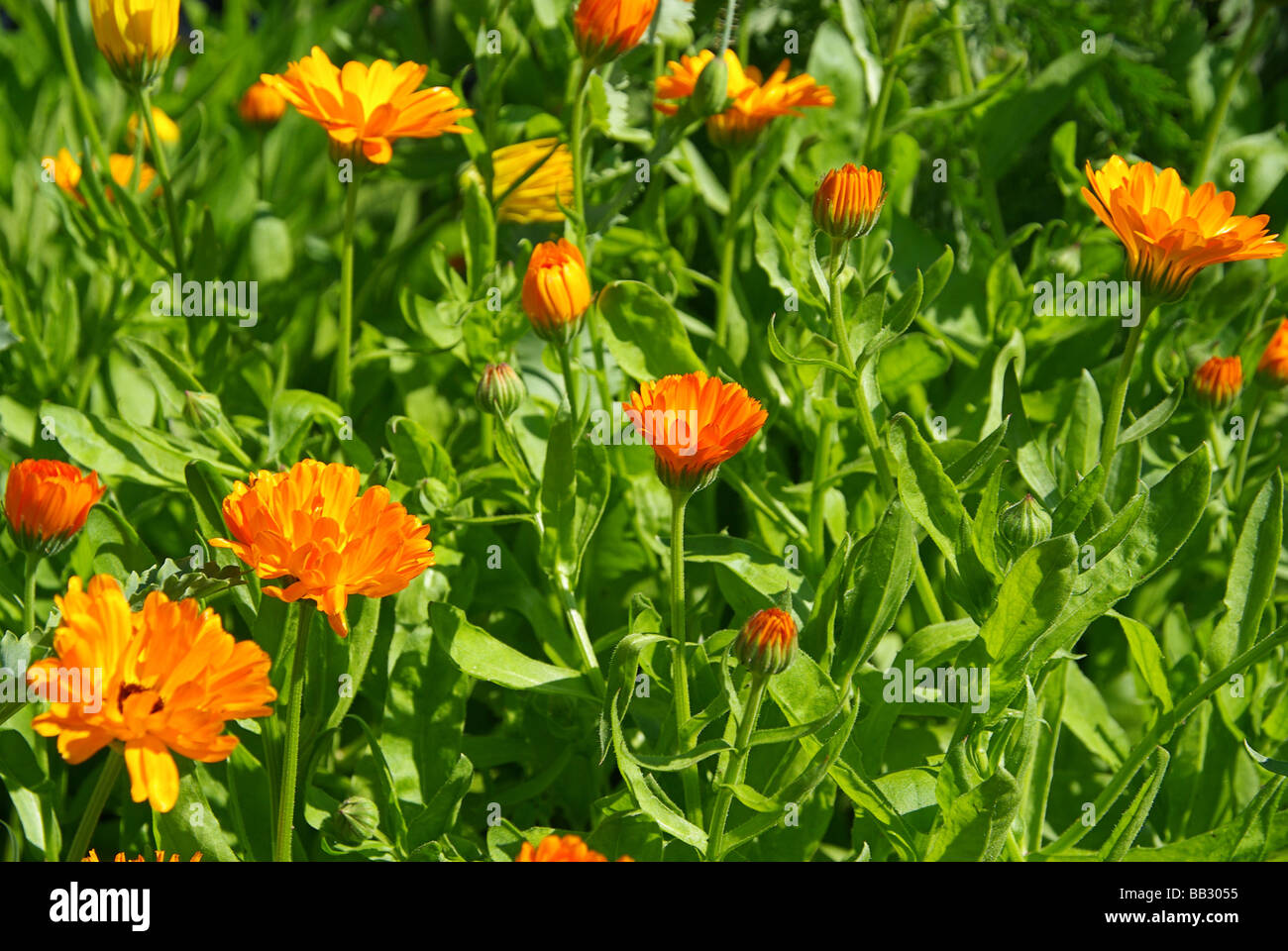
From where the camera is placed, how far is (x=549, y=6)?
1.23 m

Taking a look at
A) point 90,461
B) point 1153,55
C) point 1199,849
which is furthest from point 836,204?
point 1153,55

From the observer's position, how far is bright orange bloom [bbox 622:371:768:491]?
0.75 meters

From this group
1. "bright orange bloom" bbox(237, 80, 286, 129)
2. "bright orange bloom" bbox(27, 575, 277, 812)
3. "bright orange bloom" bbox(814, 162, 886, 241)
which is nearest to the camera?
"bright orange bloom" bbox(27, 575, 277, 812)

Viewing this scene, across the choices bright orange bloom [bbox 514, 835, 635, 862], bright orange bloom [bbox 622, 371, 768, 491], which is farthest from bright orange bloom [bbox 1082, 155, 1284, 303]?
bright orange bloom [bbox 514, 835, 635, 862]

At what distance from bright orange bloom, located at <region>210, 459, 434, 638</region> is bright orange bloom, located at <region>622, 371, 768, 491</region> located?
148 millimetres

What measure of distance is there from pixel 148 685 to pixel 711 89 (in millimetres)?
634

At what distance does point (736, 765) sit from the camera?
0.76 meters

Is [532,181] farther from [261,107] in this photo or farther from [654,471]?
[654,471]

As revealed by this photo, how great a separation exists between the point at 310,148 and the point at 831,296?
3.11 ft

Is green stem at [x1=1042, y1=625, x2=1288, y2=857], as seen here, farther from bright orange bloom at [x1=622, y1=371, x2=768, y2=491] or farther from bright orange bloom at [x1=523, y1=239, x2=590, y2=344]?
bright orange bloom at [x1=523, y1=239, x2=590, y2=344]

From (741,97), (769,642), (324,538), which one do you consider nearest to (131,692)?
(324,538)

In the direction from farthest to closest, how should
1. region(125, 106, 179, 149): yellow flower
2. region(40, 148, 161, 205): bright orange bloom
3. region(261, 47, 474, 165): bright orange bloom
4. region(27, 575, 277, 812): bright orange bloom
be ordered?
region(125, 106, 179, 149): yellow flower → region(40, 148, 161, 205): bright orange bloom → region(261, 47, 474, 165): bright orange bloom → region(27, 575, 277, 812): bright orange bloom

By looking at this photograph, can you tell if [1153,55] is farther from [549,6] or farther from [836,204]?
[836,204]

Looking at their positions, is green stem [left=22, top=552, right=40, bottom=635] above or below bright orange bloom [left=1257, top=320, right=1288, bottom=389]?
below
